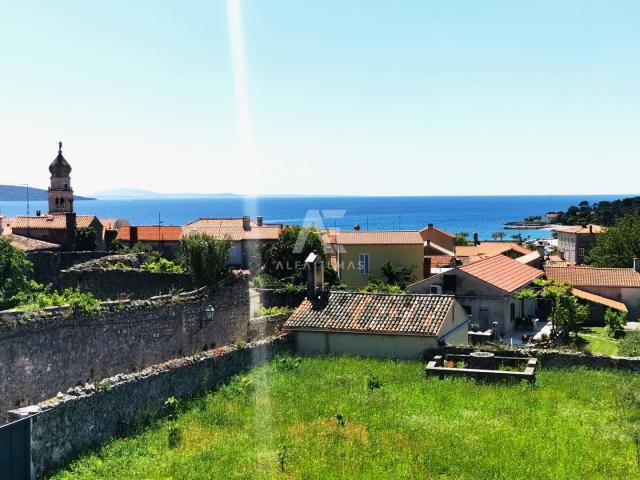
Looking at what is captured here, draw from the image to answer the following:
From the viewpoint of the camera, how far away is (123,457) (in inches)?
588

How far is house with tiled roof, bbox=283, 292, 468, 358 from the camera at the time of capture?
25261mm

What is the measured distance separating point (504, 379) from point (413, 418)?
545 cm

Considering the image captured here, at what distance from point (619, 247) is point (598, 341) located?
32.6m

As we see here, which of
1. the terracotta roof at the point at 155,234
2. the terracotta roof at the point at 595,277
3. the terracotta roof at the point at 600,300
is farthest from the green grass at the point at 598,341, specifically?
the terracotta roof at the point at 155,234

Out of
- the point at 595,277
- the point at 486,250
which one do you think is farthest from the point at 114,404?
the point at 486,250

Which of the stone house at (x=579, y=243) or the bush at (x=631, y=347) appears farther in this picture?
the stone house at (x=579, y=243)

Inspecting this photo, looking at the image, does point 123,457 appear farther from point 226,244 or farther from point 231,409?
point 226,244

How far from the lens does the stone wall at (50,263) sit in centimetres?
3247

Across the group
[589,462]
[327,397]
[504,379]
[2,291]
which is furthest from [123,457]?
[2,291]

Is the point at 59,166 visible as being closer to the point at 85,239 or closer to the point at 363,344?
the point at 85,239

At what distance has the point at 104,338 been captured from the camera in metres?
20.3

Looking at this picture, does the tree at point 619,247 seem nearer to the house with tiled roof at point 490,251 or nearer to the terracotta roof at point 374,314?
the house with tiled roof at point 490,251

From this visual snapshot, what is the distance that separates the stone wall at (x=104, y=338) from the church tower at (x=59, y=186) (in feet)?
159

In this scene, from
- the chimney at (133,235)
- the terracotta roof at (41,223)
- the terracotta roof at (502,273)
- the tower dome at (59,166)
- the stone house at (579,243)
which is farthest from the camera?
the stone house at (579,243)
